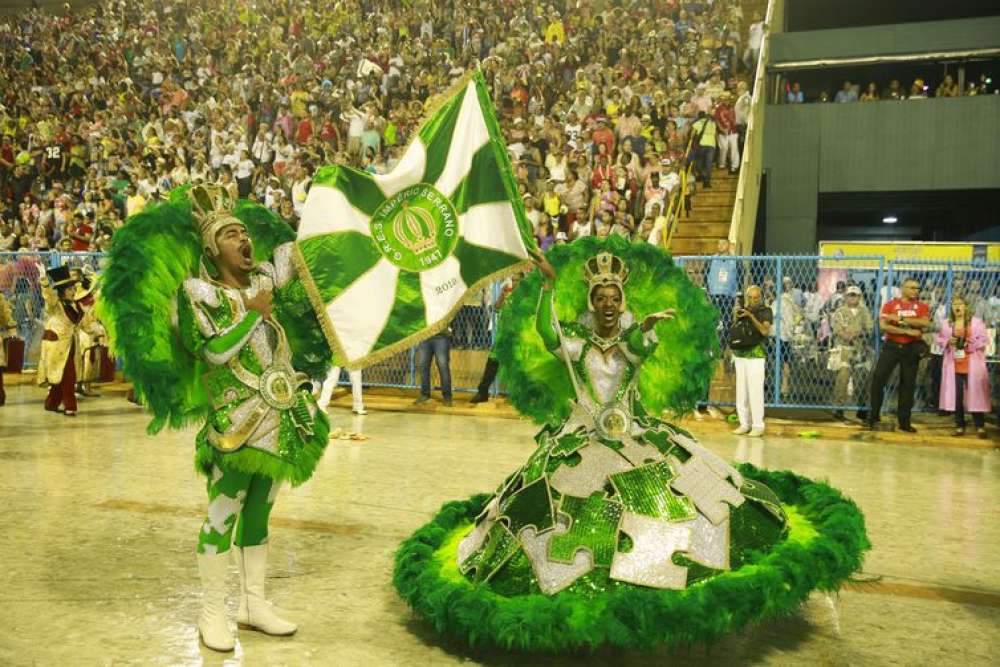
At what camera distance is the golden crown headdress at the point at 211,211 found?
12.7 ft

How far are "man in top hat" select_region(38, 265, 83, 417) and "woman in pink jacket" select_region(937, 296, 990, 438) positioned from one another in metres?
9.92

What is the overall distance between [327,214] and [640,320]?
1.69 m

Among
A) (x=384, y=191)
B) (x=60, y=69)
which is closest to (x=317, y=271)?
(x=384, y=191)

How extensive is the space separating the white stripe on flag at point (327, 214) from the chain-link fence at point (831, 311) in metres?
7.30

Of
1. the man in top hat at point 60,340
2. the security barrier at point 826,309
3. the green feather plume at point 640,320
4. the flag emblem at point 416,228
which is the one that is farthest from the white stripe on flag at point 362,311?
the man in top hat at point 60,340

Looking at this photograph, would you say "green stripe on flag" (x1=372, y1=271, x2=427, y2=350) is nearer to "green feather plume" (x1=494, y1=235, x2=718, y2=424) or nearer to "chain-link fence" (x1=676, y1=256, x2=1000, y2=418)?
"green feather plume" (x1=494, y1=235, x2=718, y2=424)

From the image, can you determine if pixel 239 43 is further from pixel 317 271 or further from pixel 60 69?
pixel 317 271

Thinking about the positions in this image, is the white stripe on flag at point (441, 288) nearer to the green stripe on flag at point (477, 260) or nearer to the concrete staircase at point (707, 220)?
the green stripe on flag at point (477, 260)

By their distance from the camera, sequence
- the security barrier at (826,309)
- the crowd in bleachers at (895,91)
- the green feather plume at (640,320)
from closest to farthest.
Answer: the green feather plume at (640,320) < the security barrier at (826,309) < the crowd in bleachers at (895,91)

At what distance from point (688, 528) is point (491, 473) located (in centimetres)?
404

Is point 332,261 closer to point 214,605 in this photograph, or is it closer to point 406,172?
point 406,172

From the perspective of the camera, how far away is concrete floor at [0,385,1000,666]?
397 centimetres

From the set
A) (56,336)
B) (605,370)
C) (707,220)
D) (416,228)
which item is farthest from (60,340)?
(707,220)

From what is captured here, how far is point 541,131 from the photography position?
1564 cm
